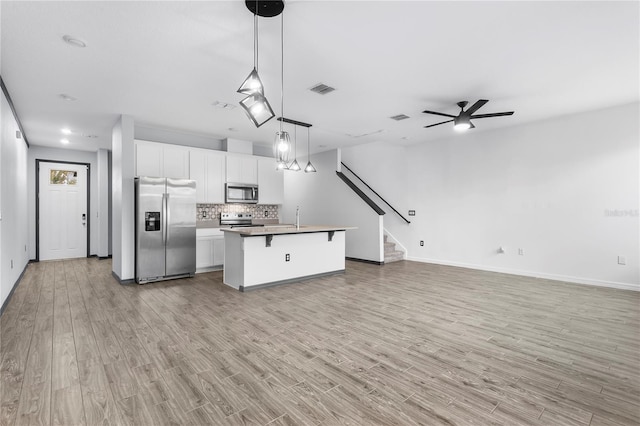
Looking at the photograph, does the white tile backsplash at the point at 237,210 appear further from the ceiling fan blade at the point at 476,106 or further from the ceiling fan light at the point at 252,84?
the ceiling fan blade at the point at 476,106

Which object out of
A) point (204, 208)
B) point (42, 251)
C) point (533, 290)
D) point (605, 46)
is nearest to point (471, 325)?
point (533, 290)

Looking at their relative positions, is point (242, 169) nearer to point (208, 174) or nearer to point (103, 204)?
point (208, 174)

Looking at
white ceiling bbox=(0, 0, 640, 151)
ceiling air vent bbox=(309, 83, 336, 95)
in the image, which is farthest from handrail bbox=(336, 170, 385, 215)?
ceiling air vent bbox=(309, 83, 336, 95)

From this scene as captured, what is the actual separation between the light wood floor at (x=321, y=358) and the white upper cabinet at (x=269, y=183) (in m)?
3.31

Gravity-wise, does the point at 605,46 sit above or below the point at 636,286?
above

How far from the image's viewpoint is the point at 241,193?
7.09m

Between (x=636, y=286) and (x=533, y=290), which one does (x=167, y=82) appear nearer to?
(x=533, y=290)

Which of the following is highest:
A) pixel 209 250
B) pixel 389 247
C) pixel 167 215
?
pixel 167 215

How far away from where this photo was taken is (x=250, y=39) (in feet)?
9.67

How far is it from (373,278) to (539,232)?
10.3 feet

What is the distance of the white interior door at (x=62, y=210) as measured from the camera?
24.8ft

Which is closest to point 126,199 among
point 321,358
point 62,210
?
point 62,210

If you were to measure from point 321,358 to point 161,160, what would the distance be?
503cm

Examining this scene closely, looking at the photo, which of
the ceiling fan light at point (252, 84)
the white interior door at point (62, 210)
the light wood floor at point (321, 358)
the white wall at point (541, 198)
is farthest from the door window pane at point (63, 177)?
the white wall at point (541, 198)
